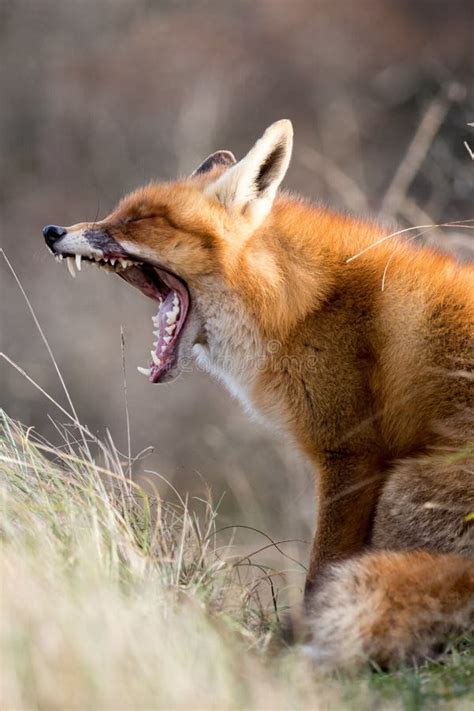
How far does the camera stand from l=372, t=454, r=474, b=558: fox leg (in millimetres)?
3979

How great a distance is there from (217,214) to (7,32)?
Answer: 12.7 meters

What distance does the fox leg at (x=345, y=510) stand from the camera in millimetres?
4383

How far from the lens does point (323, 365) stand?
455cm

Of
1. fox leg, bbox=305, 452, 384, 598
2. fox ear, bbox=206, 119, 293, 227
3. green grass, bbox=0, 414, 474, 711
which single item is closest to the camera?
green grass, bbox=0, 414, 474, 711

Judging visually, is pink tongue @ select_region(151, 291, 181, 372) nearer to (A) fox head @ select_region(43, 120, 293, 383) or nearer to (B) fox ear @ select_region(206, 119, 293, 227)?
(A) fox head @ select_region(43, 120, 293, 383)

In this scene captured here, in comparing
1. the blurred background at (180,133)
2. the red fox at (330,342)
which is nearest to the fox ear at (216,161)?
the red fox at (330,342)

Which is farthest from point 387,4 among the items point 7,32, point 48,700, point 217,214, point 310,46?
point 48,700

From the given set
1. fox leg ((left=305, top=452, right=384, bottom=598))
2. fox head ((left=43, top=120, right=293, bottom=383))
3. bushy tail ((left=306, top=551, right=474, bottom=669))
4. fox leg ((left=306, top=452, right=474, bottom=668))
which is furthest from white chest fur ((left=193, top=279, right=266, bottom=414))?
bushy tail ((left=306, top=551, right=474, bottom=669))

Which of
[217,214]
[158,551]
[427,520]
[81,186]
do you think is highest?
[217,214]

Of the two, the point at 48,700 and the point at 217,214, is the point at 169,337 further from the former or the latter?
the point at 48,700

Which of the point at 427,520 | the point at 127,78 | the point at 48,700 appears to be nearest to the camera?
the point at 48,700

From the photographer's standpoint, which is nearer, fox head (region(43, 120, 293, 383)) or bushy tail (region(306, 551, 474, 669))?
bushy tail (region(306, 551, 474, 669))

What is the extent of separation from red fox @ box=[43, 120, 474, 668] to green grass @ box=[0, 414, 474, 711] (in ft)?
0.88

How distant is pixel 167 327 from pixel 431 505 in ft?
5.17
